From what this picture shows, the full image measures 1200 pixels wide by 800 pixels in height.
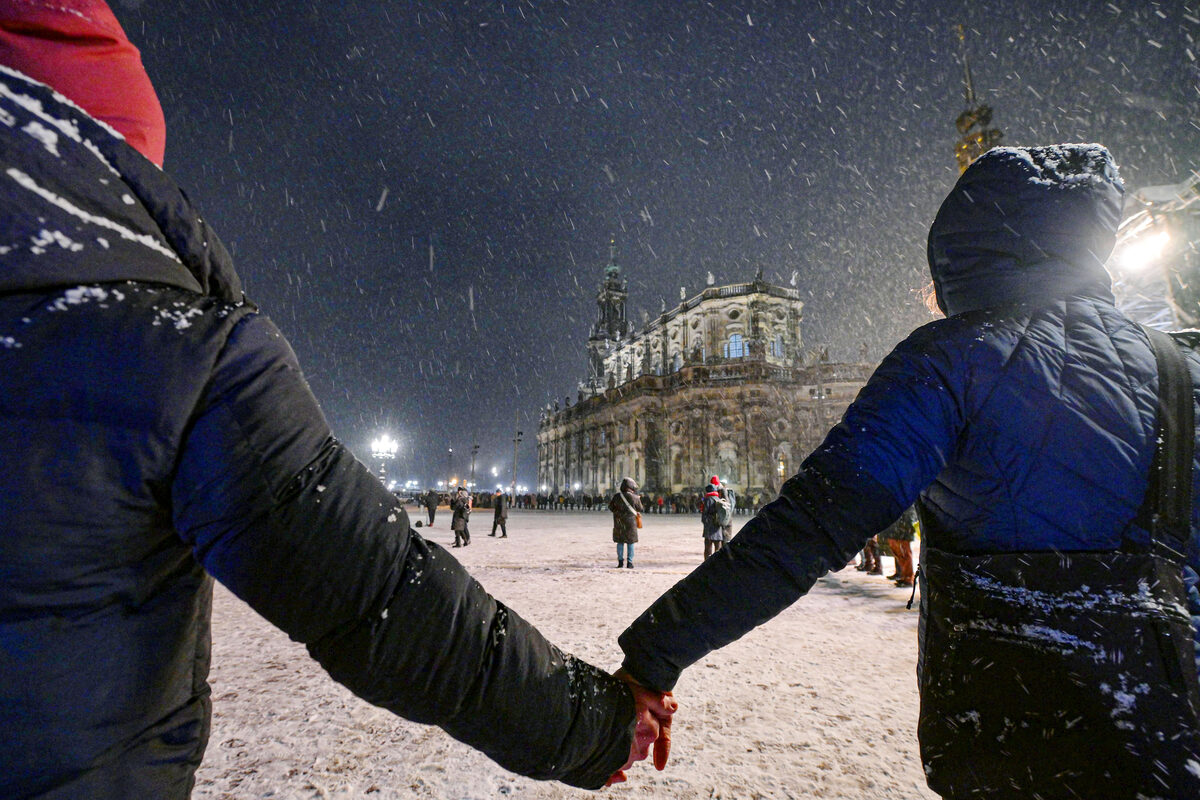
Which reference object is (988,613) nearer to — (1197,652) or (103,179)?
(1197,652)

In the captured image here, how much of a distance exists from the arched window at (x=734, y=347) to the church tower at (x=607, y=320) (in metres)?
22.2

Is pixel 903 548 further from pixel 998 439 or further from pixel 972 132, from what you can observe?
pixel 972 132

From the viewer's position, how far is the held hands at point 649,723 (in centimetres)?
145

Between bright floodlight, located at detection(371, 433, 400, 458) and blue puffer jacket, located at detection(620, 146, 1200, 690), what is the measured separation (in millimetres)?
45969

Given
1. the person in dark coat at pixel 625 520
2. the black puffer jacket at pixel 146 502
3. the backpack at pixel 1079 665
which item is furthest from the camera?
the person in dark coat at pixel 625 520

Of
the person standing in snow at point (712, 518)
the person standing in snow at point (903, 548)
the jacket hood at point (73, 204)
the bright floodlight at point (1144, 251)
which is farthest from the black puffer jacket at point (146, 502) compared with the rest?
the bright floodlight at point (1144, 251)

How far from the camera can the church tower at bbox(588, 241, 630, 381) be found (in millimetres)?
73000

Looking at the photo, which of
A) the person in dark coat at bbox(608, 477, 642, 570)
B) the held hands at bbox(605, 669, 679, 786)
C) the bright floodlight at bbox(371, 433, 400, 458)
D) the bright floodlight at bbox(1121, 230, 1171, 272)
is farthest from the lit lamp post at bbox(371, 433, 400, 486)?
the held hands at bbox(605, 669, 679, 786)

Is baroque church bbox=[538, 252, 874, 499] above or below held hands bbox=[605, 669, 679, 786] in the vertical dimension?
above

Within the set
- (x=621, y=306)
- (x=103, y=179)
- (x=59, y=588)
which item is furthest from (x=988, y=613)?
(x=621, y=306)

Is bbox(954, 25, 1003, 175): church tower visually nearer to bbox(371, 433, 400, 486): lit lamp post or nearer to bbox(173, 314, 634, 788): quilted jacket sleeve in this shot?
bbox(173, 314, 634, 788): quilted jacket sleeve

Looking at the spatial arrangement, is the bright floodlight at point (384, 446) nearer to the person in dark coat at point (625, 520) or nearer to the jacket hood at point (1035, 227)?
the person in dark coat at point (625, 520)

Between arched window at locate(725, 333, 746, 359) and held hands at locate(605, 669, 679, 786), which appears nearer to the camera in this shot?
held hands at locate(605, 669, 679, 786)

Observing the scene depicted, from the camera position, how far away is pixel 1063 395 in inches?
54.5
